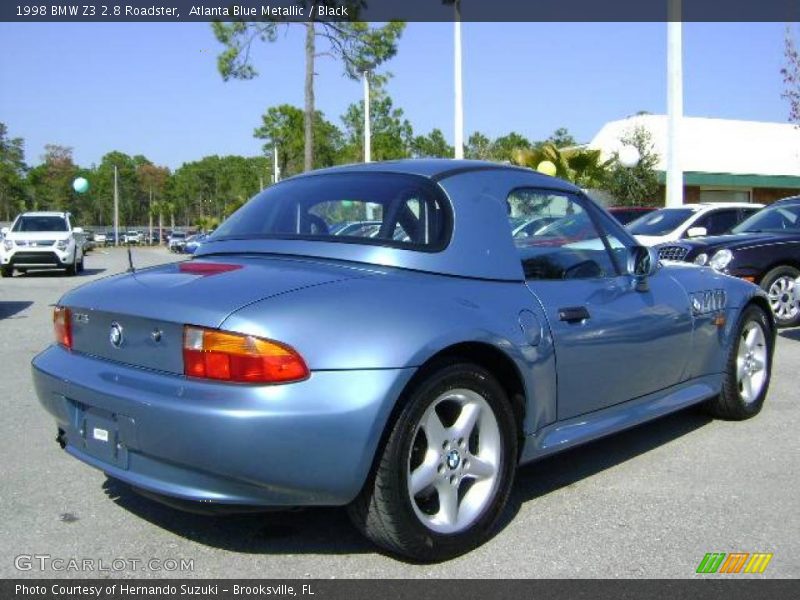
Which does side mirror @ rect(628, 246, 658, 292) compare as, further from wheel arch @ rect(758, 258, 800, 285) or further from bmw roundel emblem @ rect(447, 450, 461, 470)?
wheel arch @ rect(758, 258, 800, 285)

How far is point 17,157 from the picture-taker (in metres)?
87.9

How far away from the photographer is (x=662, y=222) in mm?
12766

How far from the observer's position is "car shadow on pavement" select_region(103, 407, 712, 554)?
10.7ft

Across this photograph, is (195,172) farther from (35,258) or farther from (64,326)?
(64,326)

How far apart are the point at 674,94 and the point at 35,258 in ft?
49.3

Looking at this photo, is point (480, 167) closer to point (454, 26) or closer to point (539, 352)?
point (539, 352)

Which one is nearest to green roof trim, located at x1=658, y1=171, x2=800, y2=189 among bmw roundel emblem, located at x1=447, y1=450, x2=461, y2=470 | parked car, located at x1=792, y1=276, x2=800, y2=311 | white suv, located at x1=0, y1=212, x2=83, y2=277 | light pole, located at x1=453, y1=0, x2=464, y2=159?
light pole, located at x1=453, y1=0, x2=464, y2=159

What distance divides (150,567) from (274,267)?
3.96 ft

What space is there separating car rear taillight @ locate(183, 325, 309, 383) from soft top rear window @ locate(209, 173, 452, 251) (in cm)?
81

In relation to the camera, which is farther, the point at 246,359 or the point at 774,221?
the point at 774,221

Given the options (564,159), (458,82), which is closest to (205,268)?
(458,82)

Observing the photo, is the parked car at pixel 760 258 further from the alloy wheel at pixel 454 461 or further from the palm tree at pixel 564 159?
the palm tree at pixel 564 159
